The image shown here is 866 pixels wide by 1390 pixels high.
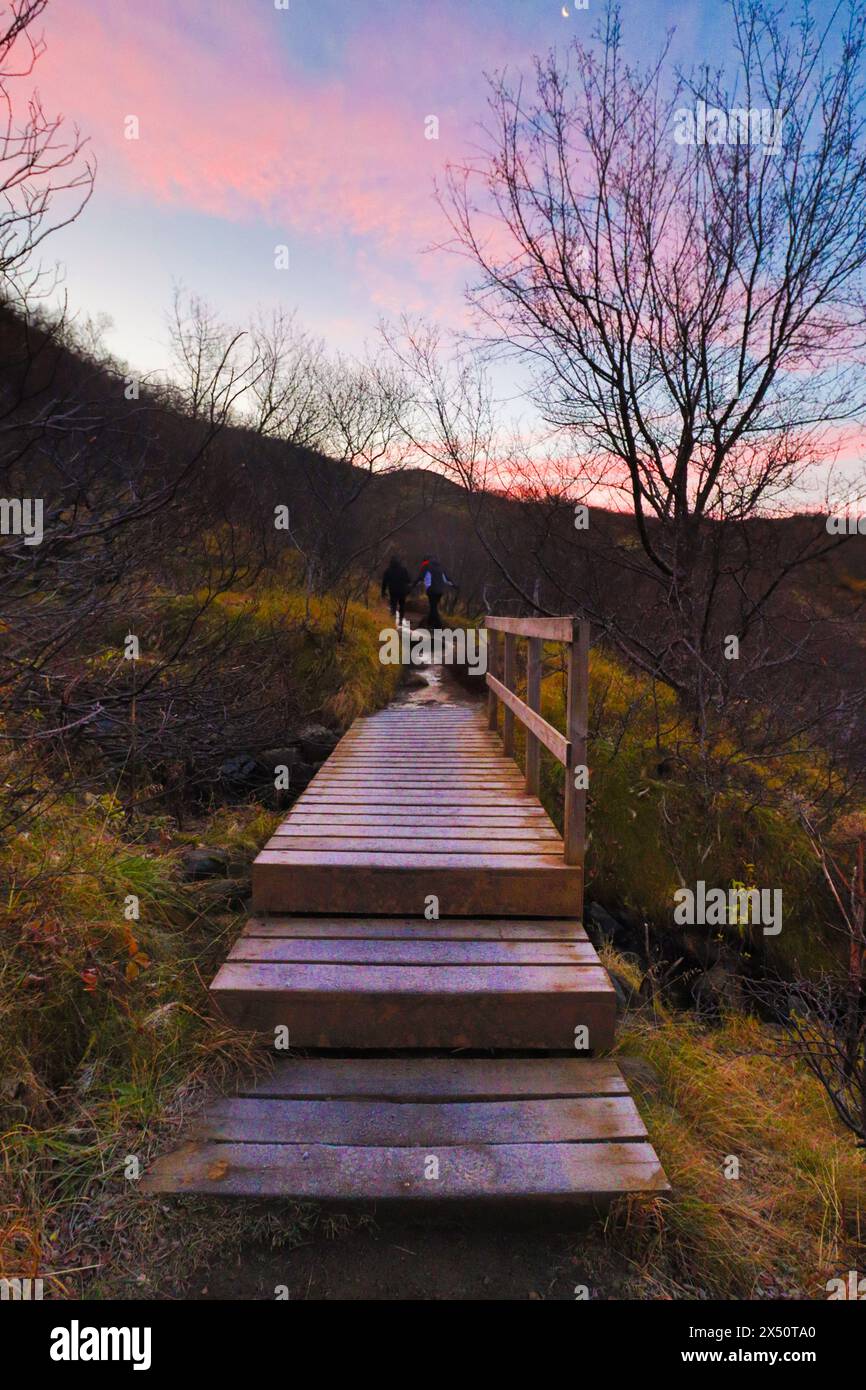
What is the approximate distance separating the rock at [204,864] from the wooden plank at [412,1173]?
2463mm

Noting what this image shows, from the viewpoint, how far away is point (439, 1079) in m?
2.59

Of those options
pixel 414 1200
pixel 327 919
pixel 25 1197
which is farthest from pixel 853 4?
pixel 25 1197

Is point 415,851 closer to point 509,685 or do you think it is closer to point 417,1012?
point 417,1012

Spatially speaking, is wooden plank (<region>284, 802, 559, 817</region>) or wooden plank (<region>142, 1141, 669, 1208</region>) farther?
wooden plank (<region>284, 802, 559, 817</region>)

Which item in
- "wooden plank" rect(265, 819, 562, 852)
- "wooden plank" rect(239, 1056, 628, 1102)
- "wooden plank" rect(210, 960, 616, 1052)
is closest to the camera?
"wooden plank" rect(239, 1056, 628, 1102)

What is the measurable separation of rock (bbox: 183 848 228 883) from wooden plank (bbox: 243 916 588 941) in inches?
50.7

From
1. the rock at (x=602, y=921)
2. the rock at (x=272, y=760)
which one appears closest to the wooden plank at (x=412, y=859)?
the rock at (x=602, y=921)

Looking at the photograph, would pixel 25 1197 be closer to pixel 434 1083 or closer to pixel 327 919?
pixel 434 1083

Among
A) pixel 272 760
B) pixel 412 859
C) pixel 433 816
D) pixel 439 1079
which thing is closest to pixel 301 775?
pixel 272 760

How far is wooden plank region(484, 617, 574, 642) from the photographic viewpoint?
12.0 feet

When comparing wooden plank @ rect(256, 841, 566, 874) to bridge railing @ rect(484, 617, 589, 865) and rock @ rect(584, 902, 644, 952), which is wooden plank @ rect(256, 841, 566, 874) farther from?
rock @ rect(584, 902, 644, 952)

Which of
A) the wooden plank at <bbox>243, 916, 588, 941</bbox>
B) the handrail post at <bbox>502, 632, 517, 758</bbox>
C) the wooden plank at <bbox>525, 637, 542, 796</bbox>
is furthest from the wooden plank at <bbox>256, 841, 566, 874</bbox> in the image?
the handrail post at <bbox>502, 632, 517, 758</bbox>

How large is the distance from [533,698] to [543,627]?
761 mm

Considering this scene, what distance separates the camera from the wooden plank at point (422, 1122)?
2.24 m
